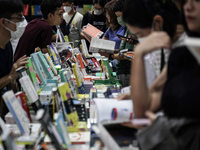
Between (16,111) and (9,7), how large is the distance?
1237 mm

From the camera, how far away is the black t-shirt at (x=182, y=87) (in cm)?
89

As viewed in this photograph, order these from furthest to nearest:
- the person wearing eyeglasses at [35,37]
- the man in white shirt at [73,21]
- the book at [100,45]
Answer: the man in white shirt at [73,21] < the book at [100,45] < the person wearing eyeglasses at [35,37]

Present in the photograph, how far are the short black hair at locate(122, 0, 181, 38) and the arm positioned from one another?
10.4 inches

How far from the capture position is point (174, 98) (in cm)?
94

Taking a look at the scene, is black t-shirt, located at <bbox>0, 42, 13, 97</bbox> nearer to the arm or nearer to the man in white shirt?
the arm

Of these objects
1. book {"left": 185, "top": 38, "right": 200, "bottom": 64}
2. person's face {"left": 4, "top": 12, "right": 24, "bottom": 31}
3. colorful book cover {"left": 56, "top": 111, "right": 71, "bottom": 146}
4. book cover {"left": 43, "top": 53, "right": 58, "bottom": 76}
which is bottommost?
book cover {"left": 43, "top": 53, "right": 58, "bottom": 76}

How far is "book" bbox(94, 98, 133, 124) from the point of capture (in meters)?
1.33

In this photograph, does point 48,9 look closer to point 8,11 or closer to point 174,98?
point 8,11

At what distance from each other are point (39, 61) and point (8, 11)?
0.61 metres

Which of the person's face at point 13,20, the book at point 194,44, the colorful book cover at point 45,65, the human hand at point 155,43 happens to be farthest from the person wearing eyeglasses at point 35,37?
the book at point 194,44

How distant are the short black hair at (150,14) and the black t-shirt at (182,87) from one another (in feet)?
0.98

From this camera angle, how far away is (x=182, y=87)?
0.92 metres

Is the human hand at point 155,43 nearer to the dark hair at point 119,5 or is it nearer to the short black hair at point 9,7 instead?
the short black hair at point 9,7

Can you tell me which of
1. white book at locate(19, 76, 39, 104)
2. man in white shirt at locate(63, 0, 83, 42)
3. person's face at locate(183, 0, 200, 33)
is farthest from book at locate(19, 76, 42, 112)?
man in white shirt at locate(63, 0, 83, 42)
